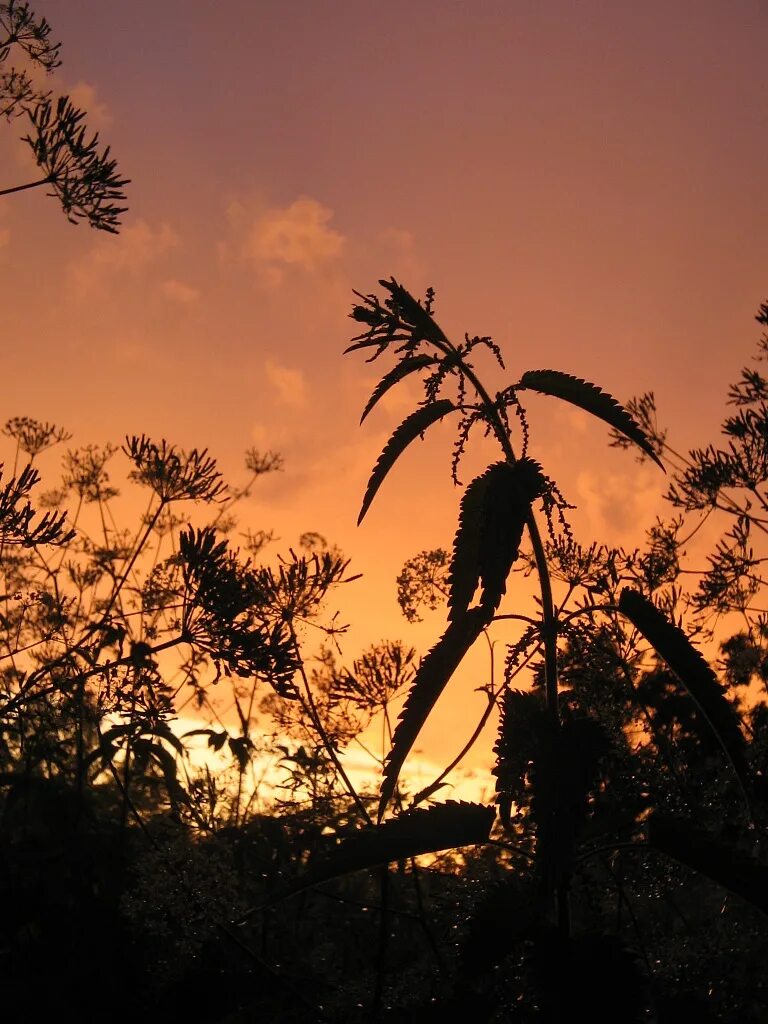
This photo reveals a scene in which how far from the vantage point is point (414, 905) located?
14.3 ft

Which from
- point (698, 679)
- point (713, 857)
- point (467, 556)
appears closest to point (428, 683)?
point (467, 556)

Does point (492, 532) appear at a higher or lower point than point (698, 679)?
higher

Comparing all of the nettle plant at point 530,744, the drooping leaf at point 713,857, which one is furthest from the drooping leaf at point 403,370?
the drooping leaf at point 713,857

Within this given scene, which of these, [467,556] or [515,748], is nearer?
[467,556]

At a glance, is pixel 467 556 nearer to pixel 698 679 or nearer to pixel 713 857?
pixel 698 679

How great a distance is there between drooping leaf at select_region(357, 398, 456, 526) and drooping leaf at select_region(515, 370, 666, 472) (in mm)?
159

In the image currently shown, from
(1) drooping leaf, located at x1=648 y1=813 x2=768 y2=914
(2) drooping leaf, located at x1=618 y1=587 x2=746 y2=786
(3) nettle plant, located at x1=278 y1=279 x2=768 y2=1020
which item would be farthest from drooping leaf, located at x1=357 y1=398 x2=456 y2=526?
(1) drooping leaf, located at x1=648 y1=813 x2=768 y2=914

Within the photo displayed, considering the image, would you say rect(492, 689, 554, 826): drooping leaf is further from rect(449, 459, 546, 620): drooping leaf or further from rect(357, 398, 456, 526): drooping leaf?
rect(357, 398, 456, 526): drooping leaf

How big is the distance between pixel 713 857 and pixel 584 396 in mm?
846

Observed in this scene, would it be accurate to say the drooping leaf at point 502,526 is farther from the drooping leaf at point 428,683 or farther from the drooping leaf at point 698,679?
the drooping leaf at point 698,679

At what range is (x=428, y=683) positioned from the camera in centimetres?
154

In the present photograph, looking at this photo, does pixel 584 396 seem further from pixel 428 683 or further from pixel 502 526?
pixel 428 683

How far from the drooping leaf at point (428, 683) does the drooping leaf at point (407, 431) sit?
0.31 meters

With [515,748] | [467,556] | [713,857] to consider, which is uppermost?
[467,556]
